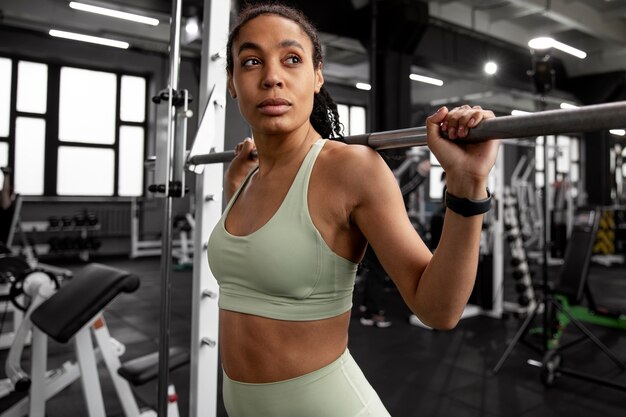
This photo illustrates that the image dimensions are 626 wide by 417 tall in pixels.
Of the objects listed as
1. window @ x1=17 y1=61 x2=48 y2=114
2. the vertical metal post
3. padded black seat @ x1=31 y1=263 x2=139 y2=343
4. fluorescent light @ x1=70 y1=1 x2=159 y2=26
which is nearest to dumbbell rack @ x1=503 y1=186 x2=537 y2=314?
the vertical metal post

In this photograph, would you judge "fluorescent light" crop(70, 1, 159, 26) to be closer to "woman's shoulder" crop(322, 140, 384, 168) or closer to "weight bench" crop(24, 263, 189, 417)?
"weight bench" crop(24, 263, 189, 417)

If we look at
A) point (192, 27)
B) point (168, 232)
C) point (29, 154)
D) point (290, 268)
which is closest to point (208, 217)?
point (168, 232)

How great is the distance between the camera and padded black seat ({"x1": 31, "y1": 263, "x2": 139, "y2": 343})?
174 cm

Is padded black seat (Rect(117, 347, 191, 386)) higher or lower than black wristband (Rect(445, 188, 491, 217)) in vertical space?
lower

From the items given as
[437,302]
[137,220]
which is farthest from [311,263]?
[137,220]

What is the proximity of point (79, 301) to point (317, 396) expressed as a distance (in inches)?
55.3

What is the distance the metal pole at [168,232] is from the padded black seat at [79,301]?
0.72m

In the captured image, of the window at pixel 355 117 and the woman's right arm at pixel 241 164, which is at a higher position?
the window at pixel 355 117

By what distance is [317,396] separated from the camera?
2.45 ft

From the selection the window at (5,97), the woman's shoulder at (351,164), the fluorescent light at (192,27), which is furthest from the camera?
the window at (5,97)

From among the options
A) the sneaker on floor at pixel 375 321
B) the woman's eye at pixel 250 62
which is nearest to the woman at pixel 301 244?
the woman's eye at pixel 250 62

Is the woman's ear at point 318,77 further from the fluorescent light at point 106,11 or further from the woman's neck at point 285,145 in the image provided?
the fluorescent light at point 106,11

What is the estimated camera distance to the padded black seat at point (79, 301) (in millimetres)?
1744

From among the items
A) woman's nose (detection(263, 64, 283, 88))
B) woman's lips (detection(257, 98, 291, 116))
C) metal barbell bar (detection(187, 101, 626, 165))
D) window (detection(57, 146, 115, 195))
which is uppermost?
window (detection(57, 146, 115, 195))
